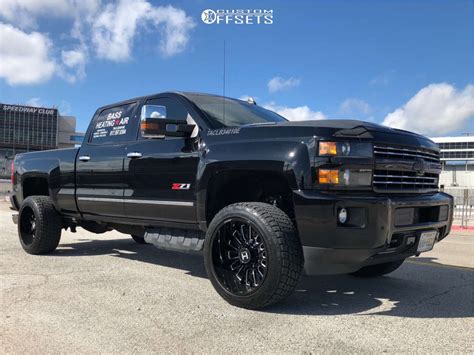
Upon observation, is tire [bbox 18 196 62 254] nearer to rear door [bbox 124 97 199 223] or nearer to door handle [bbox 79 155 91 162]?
door handle [bbox 79 155 91 162]

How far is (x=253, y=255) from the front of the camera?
4055 millimetres

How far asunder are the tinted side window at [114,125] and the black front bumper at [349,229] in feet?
8.83

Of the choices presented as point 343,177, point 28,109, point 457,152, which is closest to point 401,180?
point 343,177

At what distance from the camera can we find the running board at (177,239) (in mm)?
4682

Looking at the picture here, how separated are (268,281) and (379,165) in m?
1.28

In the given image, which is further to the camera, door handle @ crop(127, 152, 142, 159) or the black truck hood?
door handle @ crop(127, 152, 142, 159)

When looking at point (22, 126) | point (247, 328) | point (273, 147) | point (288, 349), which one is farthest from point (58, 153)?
point (22, 126)

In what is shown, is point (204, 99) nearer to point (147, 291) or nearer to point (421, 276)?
point (147, 291)

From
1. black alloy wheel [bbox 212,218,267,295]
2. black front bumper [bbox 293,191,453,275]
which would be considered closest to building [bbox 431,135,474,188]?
black front bumper [bbox 293,191,453,275]

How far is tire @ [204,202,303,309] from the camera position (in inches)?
147

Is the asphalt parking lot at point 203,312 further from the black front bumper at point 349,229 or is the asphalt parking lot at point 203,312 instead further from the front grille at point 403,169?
the front grille at point 403,169

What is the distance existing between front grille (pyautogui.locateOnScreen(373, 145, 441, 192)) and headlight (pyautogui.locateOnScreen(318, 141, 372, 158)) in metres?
0.10

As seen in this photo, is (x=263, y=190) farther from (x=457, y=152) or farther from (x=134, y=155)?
(x=457, y=152)

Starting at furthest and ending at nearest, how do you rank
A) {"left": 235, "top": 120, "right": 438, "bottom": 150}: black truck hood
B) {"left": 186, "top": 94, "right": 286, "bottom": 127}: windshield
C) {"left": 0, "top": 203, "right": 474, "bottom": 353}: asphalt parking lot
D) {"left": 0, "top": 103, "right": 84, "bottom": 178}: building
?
{"left": 0, "top": 103, "right": 84, "bottom": 178}: building < {"left": 186, "top": 94, "right": 286, "bottom": 127}: windshield < {"left": 235, "top": 120, "right": 438, "bottom": 150}: black truck hood < {"left": 0, "top": 203, "right": 474, "bottom": 353}: asphalt parking lot
